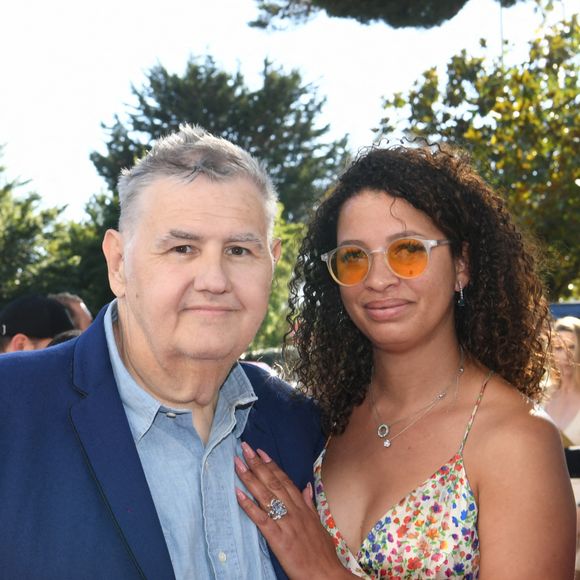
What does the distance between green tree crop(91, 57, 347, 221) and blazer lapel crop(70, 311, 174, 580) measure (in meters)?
37.2

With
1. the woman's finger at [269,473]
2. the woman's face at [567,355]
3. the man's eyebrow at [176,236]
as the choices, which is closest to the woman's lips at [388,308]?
the woman's finger at [269,473]

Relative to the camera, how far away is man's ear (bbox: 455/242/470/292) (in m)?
3.01

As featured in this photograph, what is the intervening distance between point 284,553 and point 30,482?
2.66 ft

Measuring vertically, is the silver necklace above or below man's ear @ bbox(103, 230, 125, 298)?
below

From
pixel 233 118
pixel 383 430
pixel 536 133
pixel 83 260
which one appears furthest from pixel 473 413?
pixel 233 118

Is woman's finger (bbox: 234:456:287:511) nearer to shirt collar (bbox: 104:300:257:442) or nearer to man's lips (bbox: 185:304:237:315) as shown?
shirt collar (bbox: 104:300:257:442)

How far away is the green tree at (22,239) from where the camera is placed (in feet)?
105

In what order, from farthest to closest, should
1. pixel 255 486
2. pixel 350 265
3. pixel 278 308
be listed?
pixel 278 308, pixel 350 265, pixel 255 486

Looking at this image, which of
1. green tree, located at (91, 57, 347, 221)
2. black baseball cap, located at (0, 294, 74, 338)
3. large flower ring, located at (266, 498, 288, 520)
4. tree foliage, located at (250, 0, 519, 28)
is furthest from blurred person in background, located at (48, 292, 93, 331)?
green tree, located at (91, 57, 347, 221)

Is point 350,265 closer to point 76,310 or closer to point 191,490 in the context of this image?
point 191,490

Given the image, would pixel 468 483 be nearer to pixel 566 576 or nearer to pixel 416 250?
pixel 566 576

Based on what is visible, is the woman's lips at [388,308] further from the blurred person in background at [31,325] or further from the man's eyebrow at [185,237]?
the blurred person in background at [31,325]

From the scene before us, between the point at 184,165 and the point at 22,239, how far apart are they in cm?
3213

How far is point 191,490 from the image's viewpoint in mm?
2338
